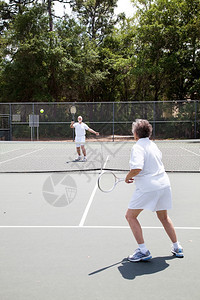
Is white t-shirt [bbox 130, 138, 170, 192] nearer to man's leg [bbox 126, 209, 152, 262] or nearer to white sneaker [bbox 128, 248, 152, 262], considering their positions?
man's leg [bbox 126, 209, 152, 262]

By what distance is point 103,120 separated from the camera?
26.7m

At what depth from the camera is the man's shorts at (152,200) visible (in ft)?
12.3

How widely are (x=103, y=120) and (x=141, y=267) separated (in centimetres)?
2332

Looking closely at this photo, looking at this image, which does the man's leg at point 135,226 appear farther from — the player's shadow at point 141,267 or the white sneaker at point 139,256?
the player's shadow at point 141,267

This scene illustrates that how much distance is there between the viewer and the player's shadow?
3498 mm

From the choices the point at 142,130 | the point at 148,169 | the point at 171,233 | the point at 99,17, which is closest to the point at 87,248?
the point at 171,233

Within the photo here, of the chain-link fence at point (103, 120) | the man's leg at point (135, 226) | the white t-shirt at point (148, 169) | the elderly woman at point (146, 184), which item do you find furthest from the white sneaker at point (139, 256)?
the chain-link fence at point (103, 120)

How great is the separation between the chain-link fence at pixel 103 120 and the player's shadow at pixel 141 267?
2061 cm

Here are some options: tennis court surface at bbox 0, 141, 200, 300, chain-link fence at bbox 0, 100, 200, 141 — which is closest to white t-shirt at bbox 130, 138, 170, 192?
tennis court surface at bbox 0, 141, 200, 300

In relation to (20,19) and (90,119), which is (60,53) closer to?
(20,19)

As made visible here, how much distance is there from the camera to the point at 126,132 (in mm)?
25953

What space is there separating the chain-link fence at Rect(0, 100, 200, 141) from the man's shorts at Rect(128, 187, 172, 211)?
20.6 m

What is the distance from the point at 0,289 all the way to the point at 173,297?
4.88 ft

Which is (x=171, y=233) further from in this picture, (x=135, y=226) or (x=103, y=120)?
(x=103, y=120)
